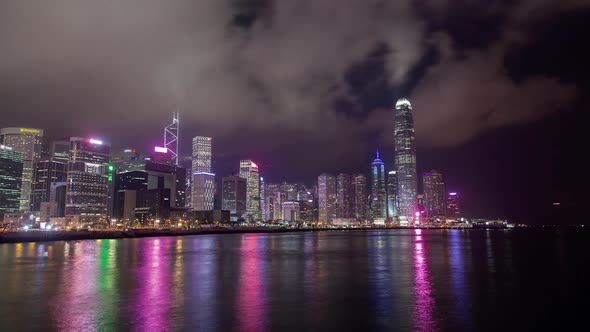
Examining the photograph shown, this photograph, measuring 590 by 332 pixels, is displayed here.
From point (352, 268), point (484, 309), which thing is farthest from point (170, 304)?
point (352, 268)

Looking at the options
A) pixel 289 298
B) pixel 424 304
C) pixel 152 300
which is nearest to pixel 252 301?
pixel 289 298

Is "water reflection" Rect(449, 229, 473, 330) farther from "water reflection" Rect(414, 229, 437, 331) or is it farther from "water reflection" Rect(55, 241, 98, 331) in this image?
"water reflection" Rect(55, 241, 98, 331)

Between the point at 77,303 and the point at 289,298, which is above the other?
the point at 77,303

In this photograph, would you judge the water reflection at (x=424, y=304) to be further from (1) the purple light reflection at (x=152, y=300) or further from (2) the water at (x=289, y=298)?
(1) the purple light reflection at (x=152, y=300)

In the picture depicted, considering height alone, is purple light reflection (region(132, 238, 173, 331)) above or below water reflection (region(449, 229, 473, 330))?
above

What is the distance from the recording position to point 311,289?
26.6 meters

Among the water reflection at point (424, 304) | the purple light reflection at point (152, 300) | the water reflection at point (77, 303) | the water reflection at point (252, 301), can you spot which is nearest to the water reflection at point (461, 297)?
the water reflection at point (424, 304)

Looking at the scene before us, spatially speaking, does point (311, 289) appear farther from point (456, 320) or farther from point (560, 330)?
point (560, 330)

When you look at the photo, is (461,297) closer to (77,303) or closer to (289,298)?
(289,298)

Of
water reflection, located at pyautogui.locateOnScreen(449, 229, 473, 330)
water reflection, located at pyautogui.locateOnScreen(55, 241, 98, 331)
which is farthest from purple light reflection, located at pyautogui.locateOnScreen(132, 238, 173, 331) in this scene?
water reflection, located at pyautogui.locateOnScreen(449, 229, 473, 330)

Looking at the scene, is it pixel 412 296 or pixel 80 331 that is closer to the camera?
pixel 80 331

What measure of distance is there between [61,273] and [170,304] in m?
18.1

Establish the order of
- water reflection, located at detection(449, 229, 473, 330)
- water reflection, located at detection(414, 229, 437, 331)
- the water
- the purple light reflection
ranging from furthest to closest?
1. water reflection, located at detection(449, 229, 473, 330)
2. the water
3. water reflection, located at detection(414, 229, 437, 331)
4. the purple light reflection

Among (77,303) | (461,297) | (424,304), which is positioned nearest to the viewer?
(424,304)
